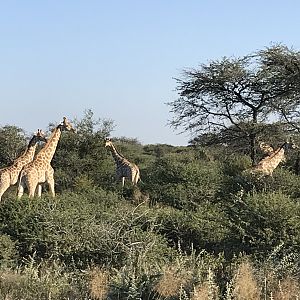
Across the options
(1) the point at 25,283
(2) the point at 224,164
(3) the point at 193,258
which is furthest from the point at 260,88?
(1) the point at 25,283

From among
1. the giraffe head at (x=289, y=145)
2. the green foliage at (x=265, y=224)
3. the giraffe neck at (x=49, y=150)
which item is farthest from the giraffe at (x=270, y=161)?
the green foliage at (x=265, y=224)

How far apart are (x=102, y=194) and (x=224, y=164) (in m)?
7.67

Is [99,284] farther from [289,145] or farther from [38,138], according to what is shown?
[289,145]

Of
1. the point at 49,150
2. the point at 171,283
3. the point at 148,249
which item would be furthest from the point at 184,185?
the point at 171,283

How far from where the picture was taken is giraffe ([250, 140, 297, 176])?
16.7m

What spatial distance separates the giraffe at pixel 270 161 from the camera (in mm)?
16728

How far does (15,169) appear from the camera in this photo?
14.3 meters

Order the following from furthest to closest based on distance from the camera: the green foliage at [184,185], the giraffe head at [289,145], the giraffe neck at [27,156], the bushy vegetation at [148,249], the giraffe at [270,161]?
the giraffe head at [289,145]
the giraffe at [270,161]
the giraffe neck at [27,156]
the green foliage at [184,185]
the bushy vegetation at [148,249]

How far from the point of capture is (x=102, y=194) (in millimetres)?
13828

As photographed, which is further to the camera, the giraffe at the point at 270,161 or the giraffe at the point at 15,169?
the giraffe at the point at 270,161

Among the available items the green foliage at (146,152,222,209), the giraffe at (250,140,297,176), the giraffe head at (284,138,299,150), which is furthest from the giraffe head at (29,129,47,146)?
the giraffe head at (284,138,299,150)

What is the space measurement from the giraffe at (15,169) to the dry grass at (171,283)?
277 inches

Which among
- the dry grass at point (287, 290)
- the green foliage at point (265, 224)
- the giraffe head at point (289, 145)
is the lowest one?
the dry grass at point (287, 290)

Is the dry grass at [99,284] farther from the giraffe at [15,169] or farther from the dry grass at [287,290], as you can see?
the giraffe at [15,169]
